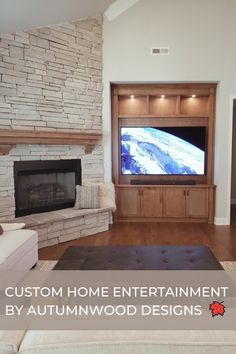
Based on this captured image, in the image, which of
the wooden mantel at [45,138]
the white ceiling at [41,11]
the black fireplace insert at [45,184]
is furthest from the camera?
the black fireplace insert at [45,184]

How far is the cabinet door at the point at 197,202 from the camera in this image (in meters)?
5.25

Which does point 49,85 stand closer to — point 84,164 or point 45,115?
point 45,115

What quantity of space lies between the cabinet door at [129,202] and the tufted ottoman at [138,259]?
262cm

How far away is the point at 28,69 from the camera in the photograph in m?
4.09

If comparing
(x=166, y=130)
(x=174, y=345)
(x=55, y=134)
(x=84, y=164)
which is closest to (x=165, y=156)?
(x=166, y=130)

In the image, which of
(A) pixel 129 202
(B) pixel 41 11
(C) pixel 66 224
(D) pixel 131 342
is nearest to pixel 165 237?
(A) pixel 129 202

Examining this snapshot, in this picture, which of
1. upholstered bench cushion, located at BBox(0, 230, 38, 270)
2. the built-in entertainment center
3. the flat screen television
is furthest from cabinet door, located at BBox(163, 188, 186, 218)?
upholstered bench cushion, located at BBox(0, 230, 38, 270)

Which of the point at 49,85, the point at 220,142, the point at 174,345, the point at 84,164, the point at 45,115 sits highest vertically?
the point at 49,85

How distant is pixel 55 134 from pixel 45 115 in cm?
36

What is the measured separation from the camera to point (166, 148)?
5.32 meters

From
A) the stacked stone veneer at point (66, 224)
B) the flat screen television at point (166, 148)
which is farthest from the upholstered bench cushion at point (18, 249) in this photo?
the flat screen television at point (166, 148)

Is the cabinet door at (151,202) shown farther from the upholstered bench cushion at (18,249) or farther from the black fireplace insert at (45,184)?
the upholstered bench cushion at (18,249)

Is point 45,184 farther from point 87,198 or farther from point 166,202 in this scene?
point 166,202

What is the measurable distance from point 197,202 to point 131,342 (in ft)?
15.7
